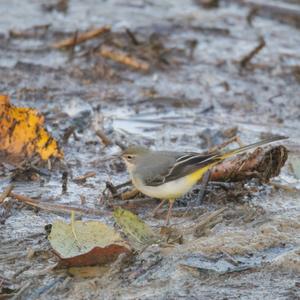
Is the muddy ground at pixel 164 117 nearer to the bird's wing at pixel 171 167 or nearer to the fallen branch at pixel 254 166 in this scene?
the fallen branch at pixel 254 166

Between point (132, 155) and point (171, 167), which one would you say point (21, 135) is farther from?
point (171, 167)

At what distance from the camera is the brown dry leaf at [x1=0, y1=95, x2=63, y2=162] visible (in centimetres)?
764

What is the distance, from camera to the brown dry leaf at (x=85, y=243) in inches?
220

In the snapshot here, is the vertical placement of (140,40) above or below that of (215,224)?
below

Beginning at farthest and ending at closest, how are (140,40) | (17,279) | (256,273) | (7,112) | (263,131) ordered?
(140,40)
(263,131)
(7,112)
(256,273)
(17,279)

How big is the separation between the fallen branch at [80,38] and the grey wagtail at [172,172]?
191 inches

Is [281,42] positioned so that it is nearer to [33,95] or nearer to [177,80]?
[177,80]

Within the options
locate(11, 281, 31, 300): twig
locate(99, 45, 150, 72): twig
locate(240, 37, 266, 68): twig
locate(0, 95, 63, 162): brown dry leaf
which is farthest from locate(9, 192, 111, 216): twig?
locate(240, 37, 266, 68): twig

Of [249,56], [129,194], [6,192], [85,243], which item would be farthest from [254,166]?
[249,56]

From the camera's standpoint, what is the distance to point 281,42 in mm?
12789

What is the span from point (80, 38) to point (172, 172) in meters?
5.23

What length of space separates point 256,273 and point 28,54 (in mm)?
6467

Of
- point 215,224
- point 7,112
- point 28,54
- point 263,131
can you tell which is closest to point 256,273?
point 215,224

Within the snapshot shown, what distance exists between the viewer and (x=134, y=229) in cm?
606
